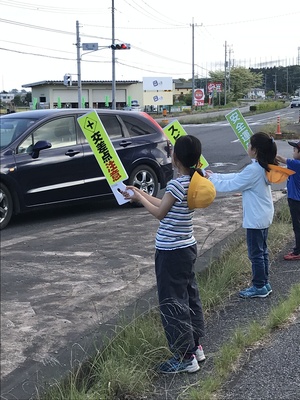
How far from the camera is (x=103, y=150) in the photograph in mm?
3756

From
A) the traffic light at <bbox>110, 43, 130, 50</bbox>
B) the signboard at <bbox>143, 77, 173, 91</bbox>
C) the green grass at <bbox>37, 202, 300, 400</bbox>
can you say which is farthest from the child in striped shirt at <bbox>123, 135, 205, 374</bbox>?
the signboard at <bbox>143, 77, 173, 91</bbox>

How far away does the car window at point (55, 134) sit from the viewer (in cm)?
719

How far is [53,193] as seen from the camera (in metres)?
7.37

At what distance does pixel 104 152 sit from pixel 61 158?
3846 millimetres

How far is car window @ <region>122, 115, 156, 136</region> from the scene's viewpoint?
8584mm

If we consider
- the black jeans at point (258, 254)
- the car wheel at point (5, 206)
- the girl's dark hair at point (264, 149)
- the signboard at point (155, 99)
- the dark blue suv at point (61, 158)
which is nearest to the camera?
the girl's dark hair at point (264, 149)

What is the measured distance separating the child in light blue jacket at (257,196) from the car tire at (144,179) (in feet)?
12.4

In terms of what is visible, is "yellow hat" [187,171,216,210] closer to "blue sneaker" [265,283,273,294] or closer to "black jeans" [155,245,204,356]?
"black jeans" [155,245,204,356]

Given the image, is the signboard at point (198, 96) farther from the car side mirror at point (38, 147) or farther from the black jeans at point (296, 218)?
the black jeans at point (296, 218)

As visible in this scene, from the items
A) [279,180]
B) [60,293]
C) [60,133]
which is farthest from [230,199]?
[60,293]

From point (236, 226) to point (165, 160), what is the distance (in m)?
2.01

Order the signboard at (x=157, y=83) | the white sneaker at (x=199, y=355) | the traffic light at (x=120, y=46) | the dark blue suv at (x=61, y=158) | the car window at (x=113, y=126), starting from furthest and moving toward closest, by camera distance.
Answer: the signboard at (x=157, y=83)
the traffic light at (x=120, y=46)
the car window at (x=113, y=126)
the dark blue suv at (x=61, y=158)
the white sneaker at (x=199, y=355)

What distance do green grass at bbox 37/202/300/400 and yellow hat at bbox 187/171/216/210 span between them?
3.31 ft

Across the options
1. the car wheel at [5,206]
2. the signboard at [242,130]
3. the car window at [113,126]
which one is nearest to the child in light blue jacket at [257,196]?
the signboard at [242,130]
